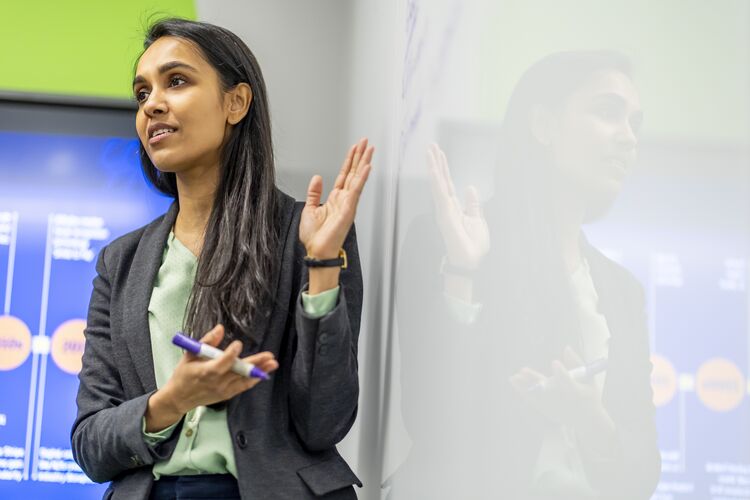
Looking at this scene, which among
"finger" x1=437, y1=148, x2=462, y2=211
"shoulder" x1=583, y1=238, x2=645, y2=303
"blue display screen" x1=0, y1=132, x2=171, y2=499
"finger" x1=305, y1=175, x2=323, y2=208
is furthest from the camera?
"blue display screen" x1=0, y1=132, x2=171, y2=499

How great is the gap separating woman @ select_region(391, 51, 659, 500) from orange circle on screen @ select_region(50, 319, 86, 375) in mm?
1685

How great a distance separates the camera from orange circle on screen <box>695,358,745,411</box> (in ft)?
1.31

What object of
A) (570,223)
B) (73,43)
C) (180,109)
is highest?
(73,43)

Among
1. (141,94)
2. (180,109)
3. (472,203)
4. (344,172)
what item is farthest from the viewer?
(141,94)

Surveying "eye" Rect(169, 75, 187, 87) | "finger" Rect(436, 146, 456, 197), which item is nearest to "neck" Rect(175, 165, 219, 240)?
"eye" Rect(169, 75, 187, 87)

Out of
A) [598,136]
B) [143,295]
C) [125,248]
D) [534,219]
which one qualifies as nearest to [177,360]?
[143,295]

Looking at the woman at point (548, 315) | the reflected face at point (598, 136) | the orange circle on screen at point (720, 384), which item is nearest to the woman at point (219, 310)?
the woman at point (548, 315)

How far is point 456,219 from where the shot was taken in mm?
927

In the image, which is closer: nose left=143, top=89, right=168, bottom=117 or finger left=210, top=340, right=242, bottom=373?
finger left=210, top=340, right=242, bottom=373

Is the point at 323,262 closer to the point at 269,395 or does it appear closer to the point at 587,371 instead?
the point at 269,395

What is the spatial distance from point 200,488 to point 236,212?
39cm

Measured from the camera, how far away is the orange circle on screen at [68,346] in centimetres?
243

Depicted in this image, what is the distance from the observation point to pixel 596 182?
1.86 feet

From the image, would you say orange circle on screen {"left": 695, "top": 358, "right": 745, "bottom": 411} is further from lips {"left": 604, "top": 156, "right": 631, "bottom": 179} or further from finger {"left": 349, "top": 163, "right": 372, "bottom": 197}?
finger {"left": 349, "top": 163, "right": 372, "bottom": 197}
